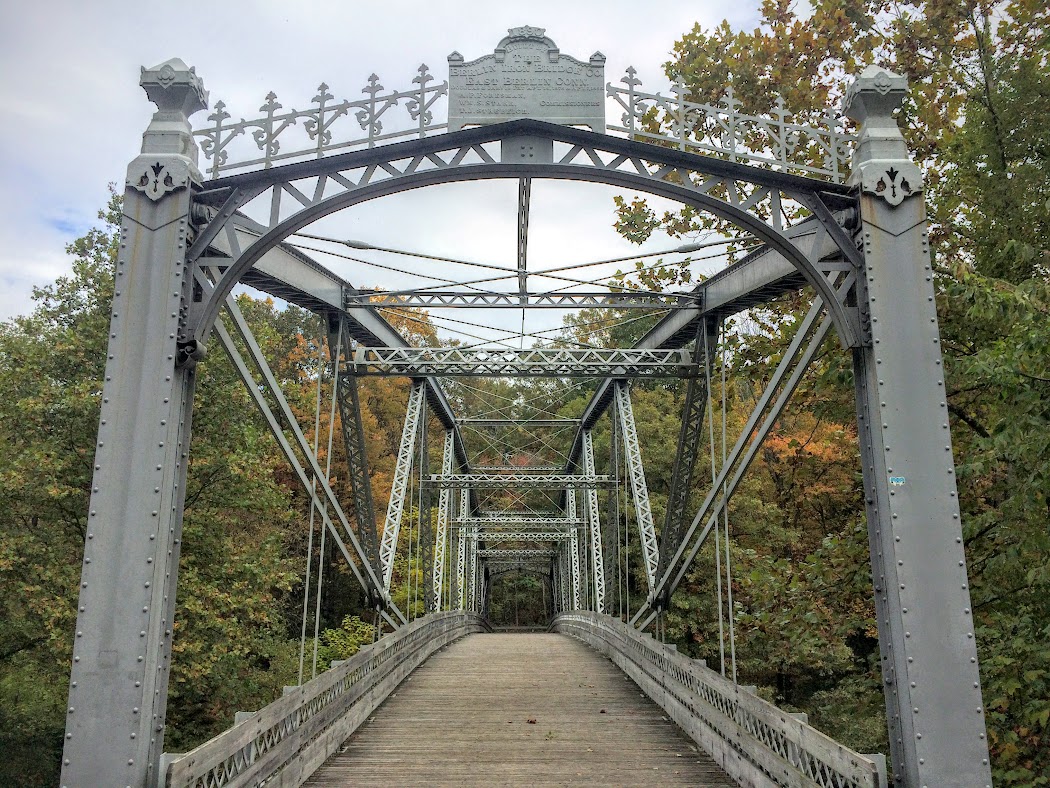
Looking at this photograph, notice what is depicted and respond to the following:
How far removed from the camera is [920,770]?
4.29 m

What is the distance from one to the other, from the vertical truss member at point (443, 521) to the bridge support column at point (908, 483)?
15.2 meters

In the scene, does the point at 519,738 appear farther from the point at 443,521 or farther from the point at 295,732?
the point at 443,521

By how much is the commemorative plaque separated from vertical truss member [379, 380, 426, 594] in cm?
815

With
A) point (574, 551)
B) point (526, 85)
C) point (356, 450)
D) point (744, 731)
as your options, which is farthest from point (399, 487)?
point (574, 551)

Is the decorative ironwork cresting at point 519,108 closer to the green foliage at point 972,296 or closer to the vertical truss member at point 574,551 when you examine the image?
the green foliage at point 972,296

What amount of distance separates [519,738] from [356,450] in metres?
4.77

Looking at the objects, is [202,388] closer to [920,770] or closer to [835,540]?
[835,540]

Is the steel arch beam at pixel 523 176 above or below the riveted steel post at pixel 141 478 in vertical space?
above

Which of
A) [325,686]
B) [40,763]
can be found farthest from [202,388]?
[325,686]

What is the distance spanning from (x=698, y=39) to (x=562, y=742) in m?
8.88

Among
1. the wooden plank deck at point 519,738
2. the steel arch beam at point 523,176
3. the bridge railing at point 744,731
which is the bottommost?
the wooden plank deck at point 519,738

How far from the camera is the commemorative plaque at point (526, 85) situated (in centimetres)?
567

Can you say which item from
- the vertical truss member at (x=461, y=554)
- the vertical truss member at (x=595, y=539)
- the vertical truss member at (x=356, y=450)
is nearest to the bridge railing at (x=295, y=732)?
the vertical truss member at (x=356, y=450)

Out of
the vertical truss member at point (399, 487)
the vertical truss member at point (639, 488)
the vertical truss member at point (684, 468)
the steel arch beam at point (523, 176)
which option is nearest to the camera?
the steel arch beam at point (523, 176)
